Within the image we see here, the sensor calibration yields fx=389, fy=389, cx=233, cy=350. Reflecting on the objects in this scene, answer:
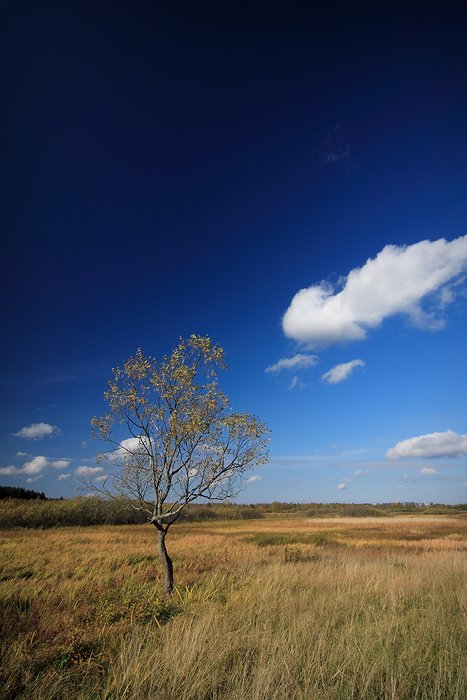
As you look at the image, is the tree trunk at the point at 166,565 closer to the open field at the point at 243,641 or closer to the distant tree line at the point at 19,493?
the open field at the point at 243,641

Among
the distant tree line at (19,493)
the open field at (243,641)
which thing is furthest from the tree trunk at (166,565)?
the distant tree line at (19,493)

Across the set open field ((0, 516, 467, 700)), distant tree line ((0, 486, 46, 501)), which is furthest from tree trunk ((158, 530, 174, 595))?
distant tree line ((0, 486, 46, 501))

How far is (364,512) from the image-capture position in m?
117

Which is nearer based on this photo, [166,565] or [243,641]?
[243,641]

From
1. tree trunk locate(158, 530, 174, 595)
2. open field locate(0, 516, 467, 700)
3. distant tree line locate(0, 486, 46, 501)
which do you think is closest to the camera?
open field locate(0, 516, 467, 700)

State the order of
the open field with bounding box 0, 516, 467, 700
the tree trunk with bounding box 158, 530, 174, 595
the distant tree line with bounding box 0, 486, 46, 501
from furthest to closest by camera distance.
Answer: the distant tree line with bounding box 0, 486, 46, 501 → the tree trunk with bounding box 158, 530, 174, 595 → the open field with bounding box 0, 516, 467, 700

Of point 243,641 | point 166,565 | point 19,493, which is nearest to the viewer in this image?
point 243,641

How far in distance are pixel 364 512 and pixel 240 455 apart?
12057cm

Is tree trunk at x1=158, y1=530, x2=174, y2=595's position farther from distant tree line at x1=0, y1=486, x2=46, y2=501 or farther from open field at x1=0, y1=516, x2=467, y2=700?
distant tree line at x1=0, y1=486, x2=46, y2=501

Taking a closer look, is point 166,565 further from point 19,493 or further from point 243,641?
point 19,493

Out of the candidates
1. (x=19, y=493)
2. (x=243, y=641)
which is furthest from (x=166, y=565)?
(x=19, y=493)

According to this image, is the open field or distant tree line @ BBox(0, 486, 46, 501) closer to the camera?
the open field

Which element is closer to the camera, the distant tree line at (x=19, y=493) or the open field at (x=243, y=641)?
the open field at (x=243, y=641)

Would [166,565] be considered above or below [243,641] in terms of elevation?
above
